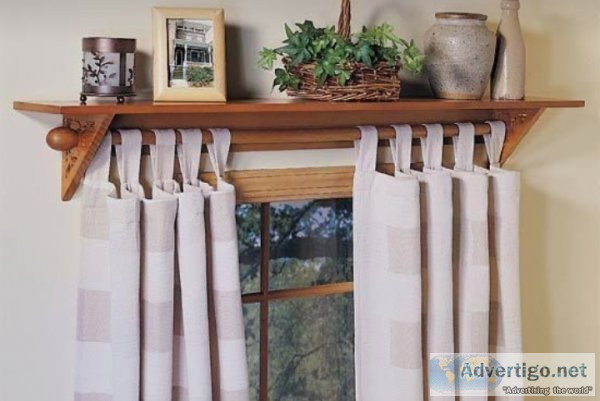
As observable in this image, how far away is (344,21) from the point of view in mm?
1719

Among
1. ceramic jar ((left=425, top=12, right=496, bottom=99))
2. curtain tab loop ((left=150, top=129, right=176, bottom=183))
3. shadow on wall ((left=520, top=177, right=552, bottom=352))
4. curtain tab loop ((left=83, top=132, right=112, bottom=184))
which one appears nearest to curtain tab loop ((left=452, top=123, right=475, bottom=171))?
ceramic jar ((left=425, top=12, right=496, bottom=99))

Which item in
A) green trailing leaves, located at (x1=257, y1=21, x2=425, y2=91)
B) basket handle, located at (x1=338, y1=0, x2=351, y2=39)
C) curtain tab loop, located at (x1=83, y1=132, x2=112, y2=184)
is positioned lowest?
curtain tab loop, located at (x1=83, y1=132, x2=112, y2=184)

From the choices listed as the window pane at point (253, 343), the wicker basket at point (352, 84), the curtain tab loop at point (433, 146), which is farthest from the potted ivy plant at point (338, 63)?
the window pane at point (253, 343)

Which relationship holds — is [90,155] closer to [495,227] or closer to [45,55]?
[45,55]

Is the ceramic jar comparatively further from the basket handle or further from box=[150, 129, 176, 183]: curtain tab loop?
box=[150, 129, 176, 183]: curtain tab loop

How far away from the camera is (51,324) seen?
1653 millimetres

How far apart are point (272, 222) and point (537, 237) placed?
2.20ft

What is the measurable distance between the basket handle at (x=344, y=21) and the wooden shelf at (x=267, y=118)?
15 cm

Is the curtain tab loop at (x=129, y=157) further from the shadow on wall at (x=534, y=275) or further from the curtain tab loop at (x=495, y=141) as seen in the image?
the shadow on wall at (x=534, y=275)

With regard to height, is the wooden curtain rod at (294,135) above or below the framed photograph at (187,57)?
below

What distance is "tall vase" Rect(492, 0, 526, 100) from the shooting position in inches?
73.7

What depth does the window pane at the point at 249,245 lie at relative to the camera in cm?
185

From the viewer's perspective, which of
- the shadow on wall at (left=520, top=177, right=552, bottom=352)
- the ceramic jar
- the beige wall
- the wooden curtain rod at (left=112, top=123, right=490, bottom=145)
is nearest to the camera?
the beige wall

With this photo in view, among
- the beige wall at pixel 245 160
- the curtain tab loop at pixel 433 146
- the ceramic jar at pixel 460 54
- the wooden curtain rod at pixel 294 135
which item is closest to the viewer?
the beige wall at pixel 245 160
